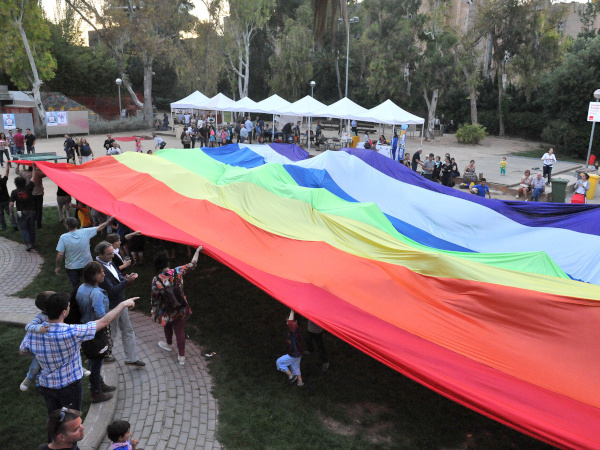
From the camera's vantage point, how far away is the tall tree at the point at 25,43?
977 inches

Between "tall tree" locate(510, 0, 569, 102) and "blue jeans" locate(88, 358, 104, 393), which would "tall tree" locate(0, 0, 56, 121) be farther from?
"tall tree" locate(510, 0, 569, 102)

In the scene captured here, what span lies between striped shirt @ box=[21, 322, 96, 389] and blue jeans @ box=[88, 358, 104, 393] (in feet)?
2.92

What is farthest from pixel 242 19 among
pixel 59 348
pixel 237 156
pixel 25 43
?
pixel 59 348

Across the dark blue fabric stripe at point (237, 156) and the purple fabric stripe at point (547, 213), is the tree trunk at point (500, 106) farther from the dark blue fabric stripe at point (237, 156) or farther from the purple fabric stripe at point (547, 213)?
the purple fabric stripe at point (547, 213)

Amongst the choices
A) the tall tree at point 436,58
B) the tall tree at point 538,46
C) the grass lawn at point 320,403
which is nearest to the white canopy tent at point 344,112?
the tall tree at point 436,58

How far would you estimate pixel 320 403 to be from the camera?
5414 millimetres

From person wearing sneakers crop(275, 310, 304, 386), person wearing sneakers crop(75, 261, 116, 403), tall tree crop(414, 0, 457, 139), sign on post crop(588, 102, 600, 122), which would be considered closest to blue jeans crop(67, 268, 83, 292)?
person wearing sneakers crop(75, 261, 116, 403)

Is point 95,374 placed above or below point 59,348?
below

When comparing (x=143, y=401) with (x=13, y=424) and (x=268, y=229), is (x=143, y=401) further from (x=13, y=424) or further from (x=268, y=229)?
(x=268, y=229)

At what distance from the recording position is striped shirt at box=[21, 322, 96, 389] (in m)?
3.81

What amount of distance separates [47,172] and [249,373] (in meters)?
6.71

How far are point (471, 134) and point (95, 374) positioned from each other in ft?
94.2

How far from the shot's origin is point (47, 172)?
32.2ft

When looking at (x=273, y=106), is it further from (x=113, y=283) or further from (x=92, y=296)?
(x=92, y=296)
